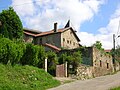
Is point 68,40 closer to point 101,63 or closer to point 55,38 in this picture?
point 55,38

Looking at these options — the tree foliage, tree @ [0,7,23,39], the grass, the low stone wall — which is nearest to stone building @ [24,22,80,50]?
the low stone wall

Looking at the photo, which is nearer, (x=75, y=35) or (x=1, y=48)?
(x=1, y=48)

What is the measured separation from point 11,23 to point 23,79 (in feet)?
47.6

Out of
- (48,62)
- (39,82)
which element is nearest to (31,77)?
(39,82)

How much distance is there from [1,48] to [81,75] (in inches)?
575

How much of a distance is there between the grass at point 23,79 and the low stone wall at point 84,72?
8838 millimetres

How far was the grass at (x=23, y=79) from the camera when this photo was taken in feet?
72.1

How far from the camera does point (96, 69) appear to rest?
4453 centimetres

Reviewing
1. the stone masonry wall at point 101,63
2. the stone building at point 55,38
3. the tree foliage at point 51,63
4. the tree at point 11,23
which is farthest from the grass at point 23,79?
the stone building at point 55,38

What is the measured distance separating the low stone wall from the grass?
8.84 metres

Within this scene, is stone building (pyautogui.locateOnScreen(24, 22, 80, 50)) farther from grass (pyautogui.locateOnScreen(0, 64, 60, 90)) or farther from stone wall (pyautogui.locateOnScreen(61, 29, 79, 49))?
grass (pyautogui.locateOnScreen(0, 64, 60, 90))

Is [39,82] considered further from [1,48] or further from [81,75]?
[81,75]

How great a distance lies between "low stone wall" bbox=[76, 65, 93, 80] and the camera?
36594 mm

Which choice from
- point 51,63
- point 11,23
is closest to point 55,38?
point 11,23
